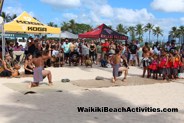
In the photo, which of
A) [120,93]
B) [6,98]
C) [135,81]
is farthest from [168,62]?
[6,98]

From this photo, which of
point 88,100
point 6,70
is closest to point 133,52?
point 6,70

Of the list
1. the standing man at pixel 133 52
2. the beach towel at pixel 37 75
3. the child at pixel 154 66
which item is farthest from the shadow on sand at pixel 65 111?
the standing man at pixel 133 52

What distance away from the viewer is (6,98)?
9008mm

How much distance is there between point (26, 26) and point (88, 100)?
9.15 meters

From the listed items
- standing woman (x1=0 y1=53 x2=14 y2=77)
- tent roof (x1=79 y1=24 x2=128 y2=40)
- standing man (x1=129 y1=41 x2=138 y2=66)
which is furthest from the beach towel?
standing man (x1=129 y1=41 x2=138 y2=66)

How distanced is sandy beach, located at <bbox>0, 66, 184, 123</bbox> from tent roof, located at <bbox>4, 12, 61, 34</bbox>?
436cm

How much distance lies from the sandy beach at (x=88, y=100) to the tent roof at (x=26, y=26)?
436cm

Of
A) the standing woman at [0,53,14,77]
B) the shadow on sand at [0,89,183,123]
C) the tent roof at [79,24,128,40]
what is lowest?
the shadow on sand at [0,89,183,123]

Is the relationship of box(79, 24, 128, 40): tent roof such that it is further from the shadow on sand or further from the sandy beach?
the shadow on sand

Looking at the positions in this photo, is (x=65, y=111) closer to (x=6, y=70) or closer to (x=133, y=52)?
(x=6, y=70)

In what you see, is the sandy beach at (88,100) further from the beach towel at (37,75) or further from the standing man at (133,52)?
the standing man at (133,52)

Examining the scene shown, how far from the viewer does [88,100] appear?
8953 mm

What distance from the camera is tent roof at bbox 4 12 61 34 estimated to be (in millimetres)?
16688

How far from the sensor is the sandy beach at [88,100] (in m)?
7.00
